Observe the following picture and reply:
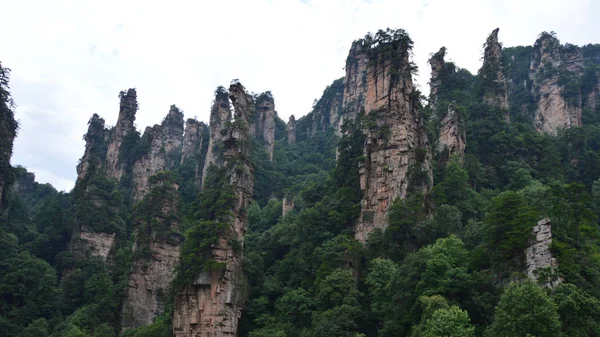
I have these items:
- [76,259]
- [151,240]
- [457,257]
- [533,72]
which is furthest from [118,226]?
[533,72]

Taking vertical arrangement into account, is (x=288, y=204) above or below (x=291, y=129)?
below

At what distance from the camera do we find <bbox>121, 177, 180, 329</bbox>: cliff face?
59188 mm

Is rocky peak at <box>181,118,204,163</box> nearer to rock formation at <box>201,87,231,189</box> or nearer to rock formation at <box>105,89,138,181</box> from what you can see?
rock formation at <box>201,87,231,189</box>

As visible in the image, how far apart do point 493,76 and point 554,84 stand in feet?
45.7

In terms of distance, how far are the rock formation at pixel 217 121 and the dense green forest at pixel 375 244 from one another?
5912 millimetres

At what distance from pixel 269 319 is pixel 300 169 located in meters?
51.9

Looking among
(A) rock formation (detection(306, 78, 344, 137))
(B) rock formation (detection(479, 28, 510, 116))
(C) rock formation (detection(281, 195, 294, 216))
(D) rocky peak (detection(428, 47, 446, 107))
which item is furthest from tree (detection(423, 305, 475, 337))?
(A) rock formation (detection(306, 78, 344, 137))

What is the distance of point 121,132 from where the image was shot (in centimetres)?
9544

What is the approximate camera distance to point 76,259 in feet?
219

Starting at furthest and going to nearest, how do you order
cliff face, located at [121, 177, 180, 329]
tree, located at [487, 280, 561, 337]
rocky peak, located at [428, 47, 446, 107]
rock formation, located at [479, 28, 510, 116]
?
rocky peak, located at [428, 47, 446, 107]
rock formation, located at [479, 28, 510, 116]
cliff face, located at [121, 177, 180, 329]
tree, located at [487, 280, 561, 337]

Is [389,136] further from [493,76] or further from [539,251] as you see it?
[493,76]

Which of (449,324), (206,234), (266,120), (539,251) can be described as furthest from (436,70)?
(449,324)

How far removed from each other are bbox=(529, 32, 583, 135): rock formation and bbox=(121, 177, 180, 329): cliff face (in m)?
49.6

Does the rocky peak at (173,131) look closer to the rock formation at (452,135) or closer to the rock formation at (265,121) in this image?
the rock formation at (265,121)
